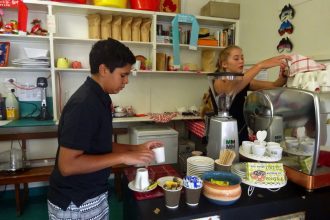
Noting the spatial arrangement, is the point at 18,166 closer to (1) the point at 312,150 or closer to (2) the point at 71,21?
(2) the point at 71,21

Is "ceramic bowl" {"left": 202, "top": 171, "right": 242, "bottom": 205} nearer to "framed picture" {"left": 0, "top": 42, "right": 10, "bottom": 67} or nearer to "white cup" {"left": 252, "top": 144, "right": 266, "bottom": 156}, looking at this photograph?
"white cup" {"left": 252, "top": 144, "right": 266, "bottom": 156}

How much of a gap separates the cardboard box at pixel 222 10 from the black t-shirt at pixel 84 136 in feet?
8.25

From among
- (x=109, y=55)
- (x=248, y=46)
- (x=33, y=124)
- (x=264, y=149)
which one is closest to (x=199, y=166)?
(x=264, y=149)

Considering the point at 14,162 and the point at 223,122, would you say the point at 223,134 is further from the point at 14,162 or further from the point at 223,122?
the point at 14,162

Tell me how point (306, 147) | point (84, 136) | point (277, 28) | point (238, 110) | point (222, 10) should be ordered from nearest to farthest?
point (84, 136) → point (306, 147) → point (238, 110) → point (277, 28) → point (222, 10)

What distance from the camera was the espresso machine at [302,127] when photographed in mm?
1089

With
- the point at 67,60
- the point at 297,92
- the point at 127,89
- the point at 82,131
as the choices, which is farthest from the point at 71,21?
the point at 297,92

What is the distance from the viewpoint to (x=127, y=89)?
3.24 m

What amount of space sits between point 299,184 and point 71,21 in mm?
2873

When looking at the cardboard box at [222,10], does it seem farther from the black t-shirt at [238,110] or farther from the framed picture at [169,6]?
the black t-shirt at [238,110]

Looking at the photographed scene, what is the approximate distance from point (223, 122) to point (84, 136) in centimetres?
70

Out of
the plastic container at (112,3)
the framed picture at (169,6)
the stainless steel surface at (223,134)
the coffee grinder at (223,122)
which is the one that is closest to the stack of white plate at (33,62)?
the plastic container at (112,3)

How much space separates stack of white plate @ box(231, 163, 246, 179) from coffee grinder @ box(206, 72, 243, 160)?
0.10m

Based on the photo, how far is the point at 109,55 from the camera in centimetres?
104
